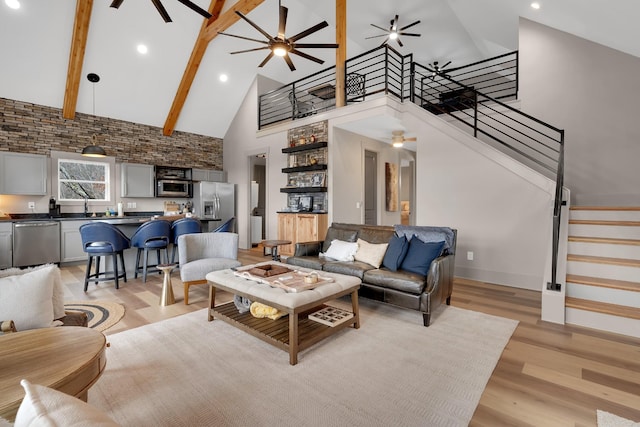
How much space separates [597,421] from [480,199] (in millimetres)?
3432

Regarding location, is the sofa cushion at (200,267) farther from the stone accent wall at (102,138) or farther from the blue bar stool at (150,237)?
the stone accent wall at (102,138)

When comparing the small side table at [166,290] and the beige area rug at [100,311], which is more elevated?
the small side table at [166,290]

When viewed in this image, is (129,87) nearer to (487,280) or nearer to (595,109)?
(487,280)

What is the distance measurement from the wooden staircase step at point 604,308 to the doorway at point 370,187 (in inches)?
176

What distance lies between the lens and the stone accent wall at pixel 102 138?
5.77m

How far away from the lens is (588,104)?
15.5 feet

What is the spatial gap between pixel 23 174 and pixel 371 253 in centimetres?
677

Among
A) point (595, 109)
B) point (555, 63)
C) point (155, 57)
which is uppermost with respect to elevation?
point (155, 57)

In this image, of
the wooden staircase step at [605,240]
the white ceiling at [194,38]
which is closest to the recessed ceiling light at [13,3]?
the white ceiling at [194,38]

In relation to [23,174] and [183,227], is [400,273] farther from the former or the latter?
[23,174]

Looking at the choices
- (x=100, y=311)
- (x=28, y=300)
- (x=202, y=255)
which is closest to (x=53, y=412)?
(x=28, y=300)

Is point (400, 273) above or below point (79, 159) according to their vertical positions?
below

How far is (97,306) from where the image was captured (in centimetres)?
355

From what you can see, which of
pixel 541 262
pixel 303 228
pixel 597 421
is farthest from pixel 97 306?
pixel 541 262
